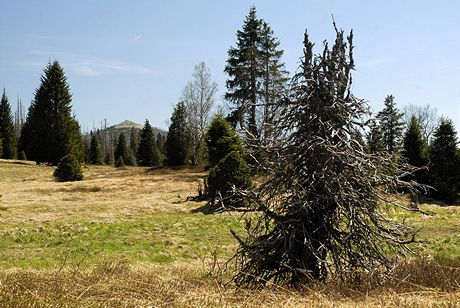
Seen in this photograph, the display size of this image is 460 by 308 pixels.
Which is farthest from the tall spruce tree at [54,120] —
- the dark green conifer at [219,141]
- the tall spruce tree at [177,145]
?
the dark green conifer at [219,141]

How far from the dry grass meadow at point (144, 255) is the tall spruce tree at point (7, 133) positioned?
3015 cm

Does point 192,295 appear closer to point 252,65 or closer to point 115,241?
point 115,241

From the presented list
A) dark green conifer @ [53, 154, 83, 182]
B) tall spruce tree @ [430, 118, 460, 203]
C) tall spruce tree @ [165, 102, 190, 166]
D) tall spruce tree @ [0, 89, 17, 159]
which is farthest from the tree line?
tall spruce tree @ [0, 89, 17, 159]

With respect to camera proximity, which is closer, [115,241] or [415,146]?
[115,241]

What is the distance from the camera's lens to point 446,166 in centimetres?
2806

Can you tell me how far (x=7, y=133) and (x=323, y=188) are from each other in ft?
211

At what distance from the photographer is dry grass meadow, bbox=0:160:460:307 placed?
4426 millimetres

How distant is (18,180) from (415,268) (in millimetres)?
33937

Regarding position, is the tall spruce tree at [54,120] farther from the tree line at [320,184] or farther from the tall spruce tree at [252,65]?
the tree line at [320,184]

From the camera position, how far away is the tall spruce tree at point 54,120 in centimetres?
4684

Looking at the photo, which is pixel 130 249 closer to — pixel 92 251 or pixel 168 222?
pixel 92 251

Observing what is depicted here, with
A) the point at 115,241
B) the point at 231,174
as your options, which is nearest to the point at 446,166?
the point at 231,174

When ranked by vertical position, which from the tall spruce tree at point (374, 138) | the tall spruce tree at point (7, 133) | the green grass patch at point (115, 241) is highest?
the tall spruce tree at point (7, 133)

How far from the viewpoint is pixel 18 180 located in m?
34.4
